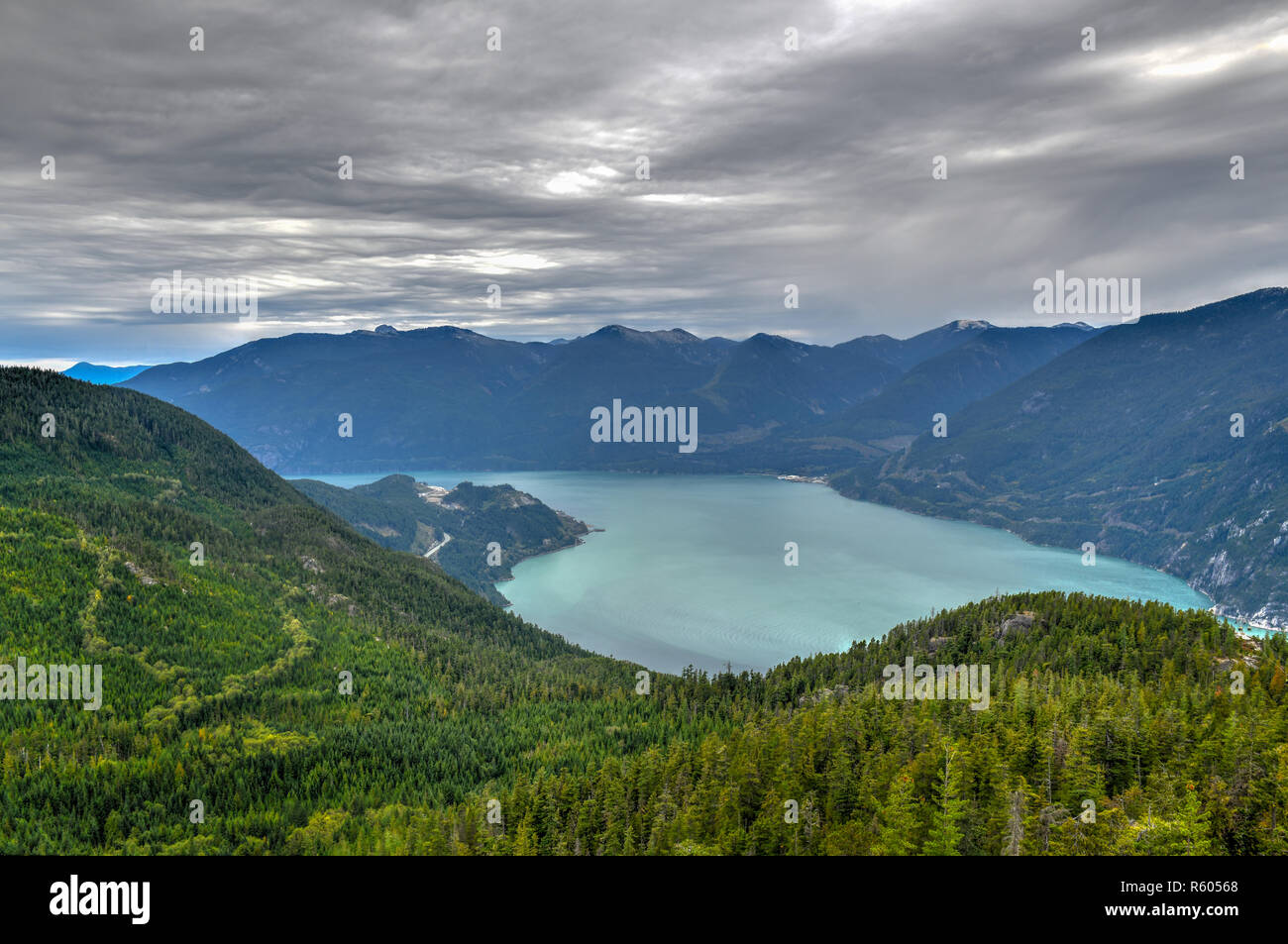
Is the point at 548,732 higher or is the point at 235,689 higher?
the point at 235,689

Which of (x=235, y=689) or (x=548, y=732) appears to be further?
(x=235, y=689)

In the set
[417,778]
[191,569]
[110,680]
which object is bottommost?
[417,778]

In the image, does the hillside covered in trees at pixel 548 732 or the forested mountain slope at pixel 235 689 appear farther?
the forested mountain slope at pixel 235 689

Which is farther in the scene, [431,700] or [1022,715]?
[431,700]

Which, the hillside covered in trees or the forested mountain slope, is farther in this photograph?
the forested mountain slope

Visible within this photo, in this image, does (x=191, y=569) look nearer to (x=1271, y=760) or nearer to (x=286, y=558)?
(x=286, y=558)

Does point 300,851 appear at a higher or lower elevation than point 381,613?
lower
